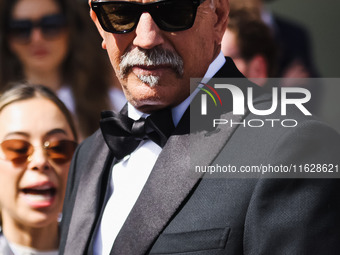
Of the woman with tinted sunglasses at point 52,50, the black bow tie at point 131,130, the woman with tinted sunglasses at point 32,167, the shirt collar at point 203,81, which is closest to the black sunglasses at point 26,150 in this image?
the woman with tinted sunglasses at point 32,167

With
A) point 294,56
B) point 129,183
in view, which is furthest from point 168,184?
point 294,56

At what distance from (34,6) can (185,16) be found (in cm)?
287

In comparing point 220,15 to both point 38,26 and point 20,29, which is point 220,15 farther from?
point 20,29

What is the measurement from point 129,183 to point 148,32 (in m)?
0.56

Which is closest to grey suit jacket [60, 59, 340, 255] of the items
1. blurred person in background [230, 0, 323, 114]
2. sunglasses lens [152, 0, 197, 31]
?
sunglasses lens [152, 0, 197, 31]

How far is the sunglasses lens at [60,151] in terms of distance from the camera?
3.12m

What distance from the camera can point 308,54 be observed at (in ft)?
20.1

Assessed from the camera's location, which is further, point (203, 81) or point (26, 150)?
point (26, 150)

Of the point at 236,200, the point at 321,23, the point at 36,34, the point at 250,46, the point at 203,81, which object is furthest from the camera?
the point at 321,23

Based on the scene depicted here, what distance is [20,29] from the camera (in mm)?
4949

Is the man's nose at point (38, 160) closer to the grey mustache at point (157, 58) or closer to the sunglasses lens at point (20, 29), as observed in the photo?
the grey mustache at point (157, 58)

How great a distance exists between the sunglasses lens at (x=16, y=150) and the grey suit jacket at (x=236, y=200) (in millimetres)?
964

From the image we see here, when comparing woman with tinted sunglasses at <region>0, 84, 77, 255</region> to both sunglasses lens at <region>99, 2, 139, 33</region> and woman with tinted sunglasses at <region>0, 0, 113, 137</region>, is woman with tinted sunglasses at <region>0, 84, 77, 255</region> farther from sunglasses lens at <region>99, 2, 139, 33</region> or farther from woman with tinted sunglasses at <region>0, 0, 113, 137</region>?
woman with tinted sunglasses at <region>0, 0, 113, 137</region>

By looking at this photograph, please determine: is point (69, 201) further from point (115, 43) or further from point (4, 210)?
point (115, 43)
